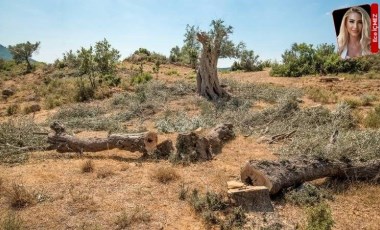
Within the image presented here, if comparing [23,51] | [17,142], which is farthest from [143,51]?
[17,142]

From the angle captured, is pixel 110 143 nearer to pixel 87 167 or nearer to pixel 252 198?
pixel 87 167

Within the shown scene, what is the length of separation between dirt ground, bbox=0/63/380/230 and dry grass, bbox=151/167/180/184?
2.5 inches

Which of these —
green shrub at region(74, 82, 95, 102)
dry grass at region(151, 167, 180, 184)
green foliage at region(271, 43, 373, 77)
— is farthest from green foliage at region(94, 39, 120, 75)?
dry grass at region(151, 167, 180, 184)

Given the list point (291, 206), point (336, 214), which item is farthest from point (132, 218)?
point (336, 214)

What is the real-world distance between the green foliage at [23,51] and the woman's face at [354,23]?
33165mm

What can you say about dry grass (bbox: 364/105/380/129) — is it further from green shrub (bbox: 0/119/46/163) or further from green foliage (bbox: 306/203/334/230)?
green shrub (bbox: 0/119/46/163)

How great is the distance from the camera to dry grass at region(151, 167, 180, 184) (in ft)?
21.4

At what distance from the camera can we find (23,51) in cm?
3384

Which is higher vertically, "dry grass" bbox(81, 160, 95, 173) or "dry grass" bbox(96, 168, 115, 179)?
"dry grass" bbox(81, 160, 95, 173)

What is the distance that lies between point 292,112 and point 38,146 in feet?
25.1

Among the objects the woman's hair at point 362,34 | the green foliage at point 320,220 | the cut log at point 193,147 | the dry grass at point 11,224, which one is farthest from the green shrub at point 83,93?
the green foliage at point 320,220

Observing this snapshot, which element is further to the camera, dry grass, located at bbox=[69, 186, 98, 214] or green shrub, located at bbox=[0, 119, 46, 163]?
Result: green shrub, located at bbox=[0, 119, 46, 163]

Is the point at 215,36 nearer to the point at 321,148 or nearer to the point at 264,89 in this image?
the point at 264,89

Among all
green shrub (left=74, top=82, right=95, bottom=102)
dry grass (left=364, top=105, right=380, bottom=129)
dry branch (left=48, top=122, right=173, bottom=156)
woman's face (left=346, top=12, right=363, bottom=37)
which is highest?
woman's face (left=346, top=12, right=363, bottom=37)
